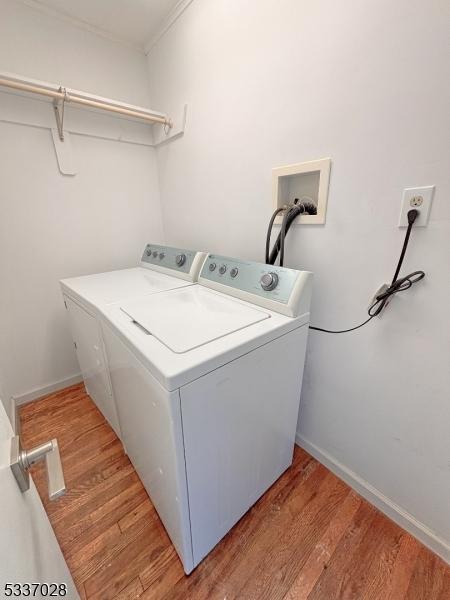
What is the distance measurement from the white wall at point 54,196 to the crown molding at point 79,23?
0.02m

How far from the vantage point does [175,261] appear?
62.0 inches

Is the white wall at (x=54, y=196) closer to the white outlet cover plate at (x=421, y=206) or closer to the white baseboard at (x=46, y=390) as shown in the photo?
the white baseboard at (x=46, y=390)

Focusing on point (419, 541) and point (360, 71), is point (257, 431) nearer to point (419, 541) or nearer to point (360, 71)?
point (419, 541)

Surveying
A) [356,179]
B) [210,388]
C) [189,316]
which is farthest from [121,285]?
[356,179]

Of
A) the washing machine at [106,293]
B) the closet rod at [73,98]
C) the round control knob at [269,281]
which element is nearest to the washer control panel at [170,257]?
the washing machine at [106,293]

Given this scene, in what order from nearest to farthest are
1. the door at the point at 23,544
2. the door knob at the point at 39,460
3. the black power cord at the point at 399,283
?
1. the door at the point at 23,544
2. the door knob at the point at 39,460
3. the black power cord at the point at 399,283

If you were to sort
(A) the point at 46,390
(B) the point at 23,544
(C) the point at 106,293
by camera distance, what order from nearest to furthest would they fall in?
(B) the point at 23,544, (C) the point at 106,293, (A) the point at 46,390

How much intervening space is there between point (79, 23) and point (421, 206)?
83.8 inches

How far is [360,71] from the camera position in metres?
0.87

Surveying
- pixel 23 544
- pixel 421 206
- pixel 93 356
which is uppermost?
pixel 421 206

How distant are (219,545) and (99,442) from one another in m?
0.87

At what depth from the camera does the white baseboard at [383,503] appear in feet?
3.27

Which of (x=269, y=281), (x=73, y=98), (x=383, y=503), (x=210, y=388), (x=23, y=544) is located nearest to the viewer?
(x=23, y=544)

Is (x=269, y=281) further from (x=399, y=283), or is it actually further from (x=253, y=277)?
(x=399, y=283)
